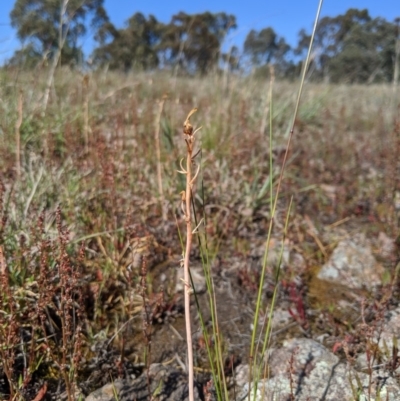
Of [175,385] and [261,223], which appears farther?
[261,223]

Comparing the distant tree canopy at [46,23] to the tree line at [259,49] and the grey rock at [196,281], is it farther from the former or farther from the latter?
the grey rock at [196,281]

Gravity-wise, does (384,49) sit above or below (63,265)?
above

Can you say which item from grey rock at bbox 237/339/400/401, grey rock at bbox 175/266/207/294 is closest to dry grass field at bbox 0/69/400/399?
grey rock at bbox 175/266/207/294

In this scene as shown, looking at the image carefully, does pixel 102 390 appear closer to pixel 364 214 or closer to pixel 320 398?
pixel 320 398

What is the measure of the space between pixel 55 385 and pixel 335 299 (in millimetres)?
1223

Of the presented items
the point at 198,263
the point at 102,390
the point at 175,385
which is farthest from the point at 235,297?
the point at 102,390

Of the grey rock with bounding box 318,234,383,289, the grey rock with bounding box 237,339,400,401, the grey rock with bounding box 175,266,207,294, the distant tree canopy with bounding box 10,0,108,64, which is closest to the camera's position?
the grey rock with bounding box 237,339,400,401

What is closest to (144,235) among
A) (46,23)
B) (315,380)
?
(315,380)

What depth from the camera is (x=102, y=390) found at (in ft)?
3.88

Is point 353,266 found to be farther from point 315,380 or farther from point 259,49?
point 259,49

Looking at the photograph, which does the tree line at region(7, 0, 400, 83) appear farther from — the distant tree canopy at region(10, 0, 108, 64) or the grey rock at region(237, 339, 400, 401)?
the grey rock at region(237, 339, 400, 401)

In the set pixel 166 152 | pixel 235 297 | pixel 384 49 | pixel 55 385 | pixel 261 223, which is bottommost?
pixel 55 385

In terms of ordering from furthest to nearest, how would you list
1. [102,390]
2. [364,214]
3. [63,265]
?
1. [364,214]
2. [102,390]
3. [63,265]

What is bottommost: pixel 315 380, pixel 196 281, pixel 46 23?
pixel 315 380
